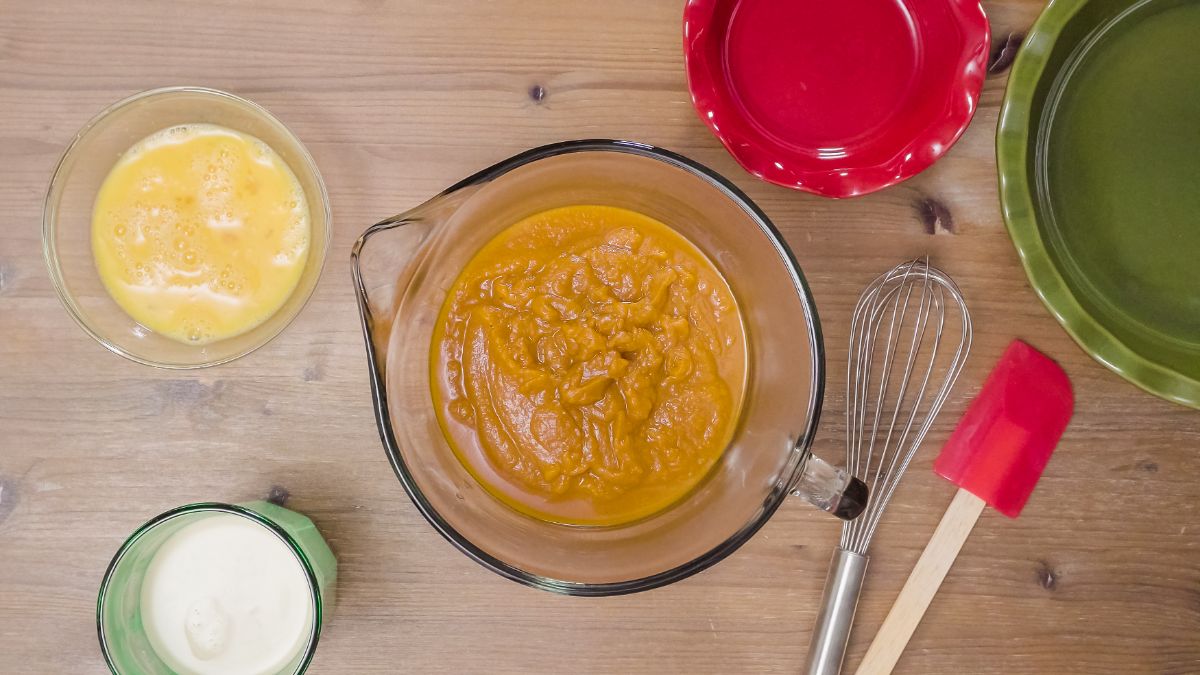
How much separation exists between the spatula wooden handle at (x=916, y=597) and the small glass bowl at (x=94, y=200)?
109 cm

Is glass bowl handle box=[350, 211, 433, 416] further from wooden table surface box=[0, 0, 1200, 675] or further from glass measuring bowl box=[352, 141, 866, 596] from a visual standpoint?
wooden table surface box=[0, 0, 1200, 675]

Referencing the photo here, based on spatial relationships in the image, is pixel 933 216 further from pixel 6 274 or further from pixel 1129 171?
pixel 6 274

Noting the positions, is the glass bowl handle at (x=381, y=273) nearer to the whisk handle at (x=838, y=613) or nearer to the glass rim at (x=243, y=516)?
the glass rim at (x=243, y=516)

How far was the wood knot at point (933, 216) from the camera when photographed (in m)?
1.36

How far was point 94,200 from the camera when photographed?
51.4 inches

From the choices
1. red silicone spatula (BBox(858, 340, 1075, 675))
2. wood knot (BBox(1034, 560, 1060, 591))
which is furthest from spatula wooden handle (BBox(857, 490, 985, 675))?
wood knot (BBox(1034, 560, 1060, 591))

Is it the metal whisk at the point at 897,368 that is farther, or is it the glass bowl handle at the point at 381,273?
the metal whisk at the point at 897,368

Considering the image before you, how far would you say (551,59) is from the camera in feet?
4.43

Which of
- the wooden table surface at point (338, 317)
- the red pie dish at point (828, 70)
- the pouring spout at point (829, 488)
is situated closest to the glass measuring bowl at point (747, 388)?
the pouring spout at point (829, 488)

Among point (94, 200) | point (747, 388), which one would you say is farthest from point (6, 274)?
point (747, 388)

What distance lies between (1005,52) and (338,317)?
1.18 m

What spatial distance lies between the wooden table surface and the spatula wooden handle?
4 centimetres

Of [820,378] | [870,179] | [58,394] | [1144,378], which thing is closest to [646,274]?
[820,378]

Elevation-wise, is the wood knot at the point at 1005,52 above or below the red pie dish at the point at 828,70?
below
